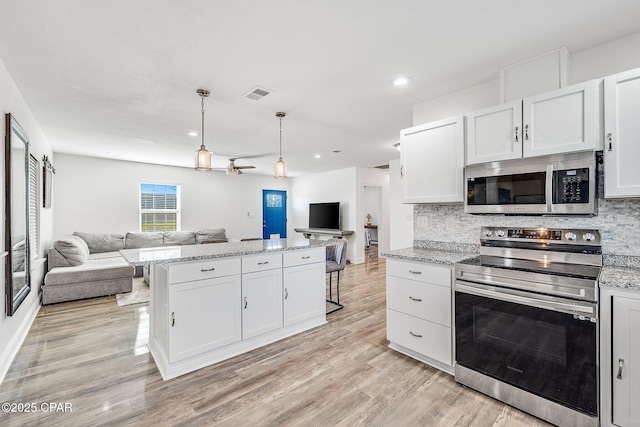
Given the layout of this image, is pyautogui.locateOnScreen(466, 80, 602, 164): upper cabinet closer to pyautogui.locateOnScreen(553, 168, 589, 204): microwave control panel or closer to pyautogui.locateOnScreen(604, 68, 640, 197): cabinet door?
pyautogui.locateOnScreen(604, 68, 640, 197): cabinet door

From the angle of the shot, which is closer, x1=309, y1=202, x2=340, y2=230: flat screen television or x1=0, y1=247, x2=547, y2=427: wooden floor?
x1=0, y1=247, x2=547, y2=427: wooden floor

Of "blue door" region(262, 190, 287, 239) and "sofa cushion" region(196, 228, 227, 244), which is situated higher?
"blue door" region(262, 190, 287, 239)

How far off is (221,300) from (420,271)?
169cm

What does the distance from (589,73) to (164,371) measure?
386 centimetres

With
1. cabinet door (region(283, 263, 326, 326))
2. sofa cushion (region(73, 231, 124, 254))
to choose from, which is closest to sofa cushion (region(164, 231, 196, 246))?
sofa cushion (region(73, 231, 124, 254))

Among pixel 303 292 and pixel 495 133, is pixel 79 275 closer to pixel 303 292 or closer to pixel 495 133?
pixel 303 292

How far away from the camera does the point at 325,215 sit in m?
7.61

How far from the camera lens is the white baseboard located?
225cm

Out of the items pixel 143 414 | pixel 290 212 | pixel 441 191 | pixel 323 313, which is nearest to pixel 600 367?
pixel 441 191

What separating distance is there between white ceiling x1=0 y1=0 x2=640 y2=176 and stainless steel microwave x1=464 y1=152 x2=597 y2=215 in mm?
826

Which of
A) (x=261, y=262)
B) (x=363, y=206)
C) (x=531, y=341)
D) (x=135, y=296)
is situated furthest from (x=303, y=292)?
(x=363, y=206)

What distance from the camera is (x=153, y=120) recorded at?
143 inches

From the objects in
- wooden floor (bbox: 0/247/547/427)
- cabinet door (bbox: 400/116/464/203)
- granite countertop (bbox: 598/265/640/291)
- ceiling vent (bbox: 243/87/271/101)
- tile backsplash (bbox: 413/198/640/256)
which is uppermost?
ceiling vent (bbox: 243/87/271/101)

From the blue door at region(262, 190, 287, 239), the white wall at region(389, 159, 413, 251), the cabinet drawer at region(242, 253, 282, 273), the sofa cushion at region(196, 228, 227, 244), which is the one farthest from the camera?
the blue door at region(262, 190, 287, 239)
